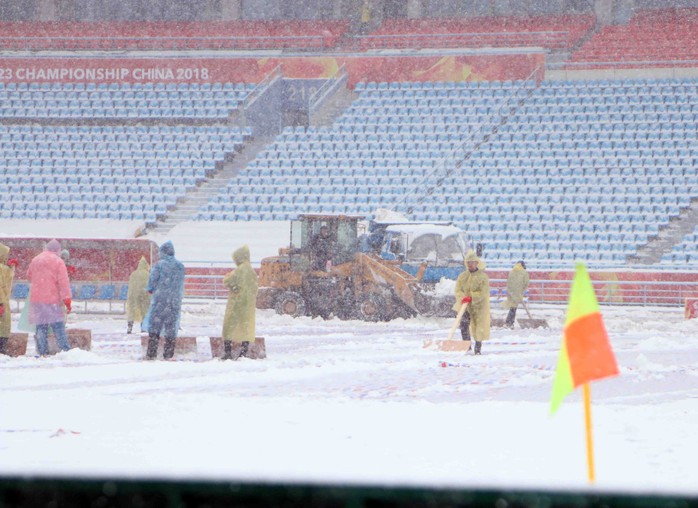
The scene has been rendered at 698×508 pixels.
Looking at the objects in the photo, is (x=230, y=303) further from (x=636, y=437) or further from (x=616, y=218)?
(x=616, y=218)

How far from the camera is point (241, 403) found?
11148 millimetres

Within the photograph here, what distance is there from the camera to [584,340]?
466cm

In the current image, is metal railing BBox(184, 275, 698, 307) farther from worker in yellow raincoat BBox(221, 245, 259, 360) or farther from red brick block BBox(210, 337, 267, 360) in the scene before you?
worker in yellow raincoat BBox(221, 245, 259, 360)

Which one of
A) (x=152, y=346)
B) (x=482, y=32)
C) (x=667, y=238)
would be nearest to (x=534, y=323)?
(x=667, y=238)

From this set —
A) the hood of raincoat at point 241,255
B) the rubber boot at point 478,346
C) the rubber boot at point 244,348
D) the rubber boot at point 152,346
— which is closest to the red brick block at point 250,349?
the rubber boot at point 244,348

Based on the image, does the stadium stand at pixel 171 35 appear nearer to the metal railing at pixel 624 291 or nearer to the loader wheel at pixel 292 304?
the metal railing at pixel 624 291

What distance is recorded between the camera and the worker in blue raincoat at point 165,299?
50.3 feet

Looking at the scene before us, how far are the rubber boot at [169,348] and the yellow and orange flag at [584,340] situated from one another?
11390 millimetres

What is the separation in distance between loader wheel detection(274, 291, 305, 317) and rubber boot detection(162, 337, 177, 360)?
34.3ft

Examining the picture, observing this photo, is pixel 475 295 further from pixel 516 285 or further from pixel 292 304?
pixel 292 304

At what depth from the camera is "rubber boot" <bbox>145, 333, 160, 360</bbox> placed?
1561cm

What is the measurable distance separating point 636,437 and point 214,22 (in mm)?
37630

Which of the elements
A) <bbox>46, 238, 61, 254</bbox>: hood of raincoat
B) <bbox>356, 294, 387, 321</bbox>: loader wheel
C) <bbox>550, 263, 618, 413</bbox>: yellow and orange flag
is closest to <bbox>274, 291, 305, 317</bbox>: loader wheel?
<bbox>356, 294, 387, 321</bbox>: loader wheel

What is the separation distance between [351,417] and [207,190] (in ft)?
88.3
